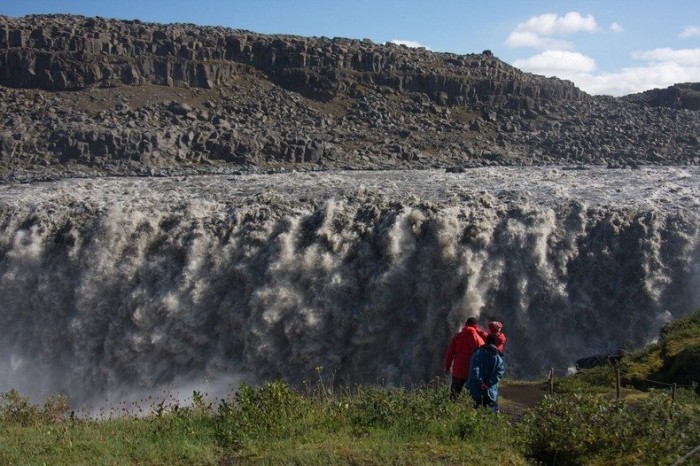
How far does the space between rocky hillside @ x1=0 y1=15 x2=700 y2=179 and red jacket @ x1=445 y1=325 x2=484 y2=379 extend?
25.4 m

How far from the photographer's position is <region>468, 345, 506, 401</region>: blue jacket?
11.4 metres

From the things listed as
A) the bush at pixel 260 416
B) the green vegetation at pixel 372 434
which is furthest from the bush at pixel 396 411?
the bush at pixel 260 416

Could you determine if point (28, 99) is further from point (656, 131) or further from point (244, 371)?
point (656, 131)

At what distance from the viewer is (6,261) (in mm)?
25000

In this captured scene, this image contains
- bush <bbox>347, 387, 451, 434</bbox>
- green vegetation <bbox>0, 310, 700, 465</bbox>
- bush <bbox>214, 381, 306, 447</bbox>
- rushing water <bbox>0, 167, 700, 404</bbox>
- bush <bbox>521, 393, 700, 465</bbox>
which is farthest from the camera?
rushing water <bbox>0, 167, 700, 404</bbox>

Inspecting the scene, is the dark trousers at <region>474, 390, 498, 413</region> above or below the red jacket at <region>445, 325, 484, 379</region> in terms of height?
below

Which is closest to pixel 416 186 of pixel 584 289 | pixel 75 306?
pixel 584 289

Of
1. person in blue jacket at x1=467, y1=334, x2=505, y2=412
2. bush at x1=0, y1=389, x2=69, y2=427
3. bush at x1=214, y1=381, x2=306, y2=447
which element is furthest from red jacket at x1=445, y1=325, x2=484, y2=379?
bush at x1=0, y1=389, x2=69, y2=427

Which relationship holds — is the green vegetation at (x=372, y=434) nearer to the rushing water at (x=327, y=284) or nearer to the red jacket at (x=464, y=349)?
the red jacket at (x=464, y=349)

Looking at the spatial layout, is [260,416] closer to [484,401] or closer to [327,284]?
[484,401]

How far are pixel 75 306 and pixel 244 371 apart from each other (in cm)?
626

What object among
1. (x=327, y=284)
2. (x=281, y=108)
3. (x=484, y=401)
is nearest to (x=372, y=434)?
(x=484, y=401)

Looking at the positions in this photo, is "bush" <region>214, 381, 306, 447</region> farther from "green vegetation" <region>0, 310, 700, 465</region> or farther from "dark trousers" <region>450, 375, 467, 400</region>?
"dark trousers" <region>450, 375, 467, 400</region>

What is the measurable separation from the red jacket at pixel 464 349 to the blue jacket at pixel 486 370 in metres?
0.81
